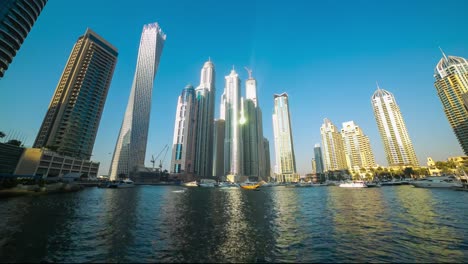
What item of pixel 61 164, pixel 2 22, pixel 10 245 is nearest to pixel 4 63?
pixel 2 22

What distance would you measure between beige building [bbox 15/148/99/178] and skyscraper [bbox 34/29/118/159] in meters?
11.3

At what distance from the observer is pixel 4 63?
7838 centimetres

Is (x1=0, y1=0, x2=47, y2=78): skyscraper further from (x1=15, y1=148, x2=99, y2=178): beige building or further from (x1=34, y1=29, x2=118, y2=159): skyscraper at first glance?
(x1=34, y1=29, x2=118, y2=159): skyscraper

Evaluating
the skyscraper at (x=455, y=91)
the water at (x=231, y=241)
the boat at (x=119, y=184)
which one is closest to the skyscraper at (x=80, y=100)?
the boat at (x=119, y=184)

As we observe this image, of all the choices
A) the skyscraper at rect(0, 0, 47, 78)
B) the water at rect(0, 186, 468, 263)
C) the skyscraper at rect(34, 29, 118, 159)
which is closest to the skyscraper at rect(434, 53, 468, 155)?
the water at rect(0, 186, 468, 263)

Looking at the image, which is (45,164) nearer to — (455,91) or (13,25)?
(13,25)

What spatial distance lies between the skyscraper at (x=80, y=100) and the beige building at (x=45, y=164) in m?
11.3

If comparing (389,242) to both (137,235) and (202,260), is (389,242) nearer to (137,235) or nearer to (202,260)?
(202,260)

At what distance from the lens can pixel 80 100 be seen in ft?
512

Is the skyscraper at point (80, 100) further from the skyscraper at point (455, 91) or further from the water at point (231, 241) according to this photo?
the skyscraper at point (455, 91)

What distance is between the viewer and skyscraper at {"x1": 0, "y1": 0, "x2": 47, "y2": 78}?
3036 inches

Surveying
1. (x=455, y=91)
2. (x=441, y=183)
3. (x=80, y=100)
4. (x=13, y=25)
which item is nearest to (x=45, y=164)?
(x=80, y=100)

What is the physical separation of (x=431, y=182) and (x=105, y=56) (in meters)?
268

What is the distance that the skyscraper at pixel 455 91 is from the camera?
163 metres
